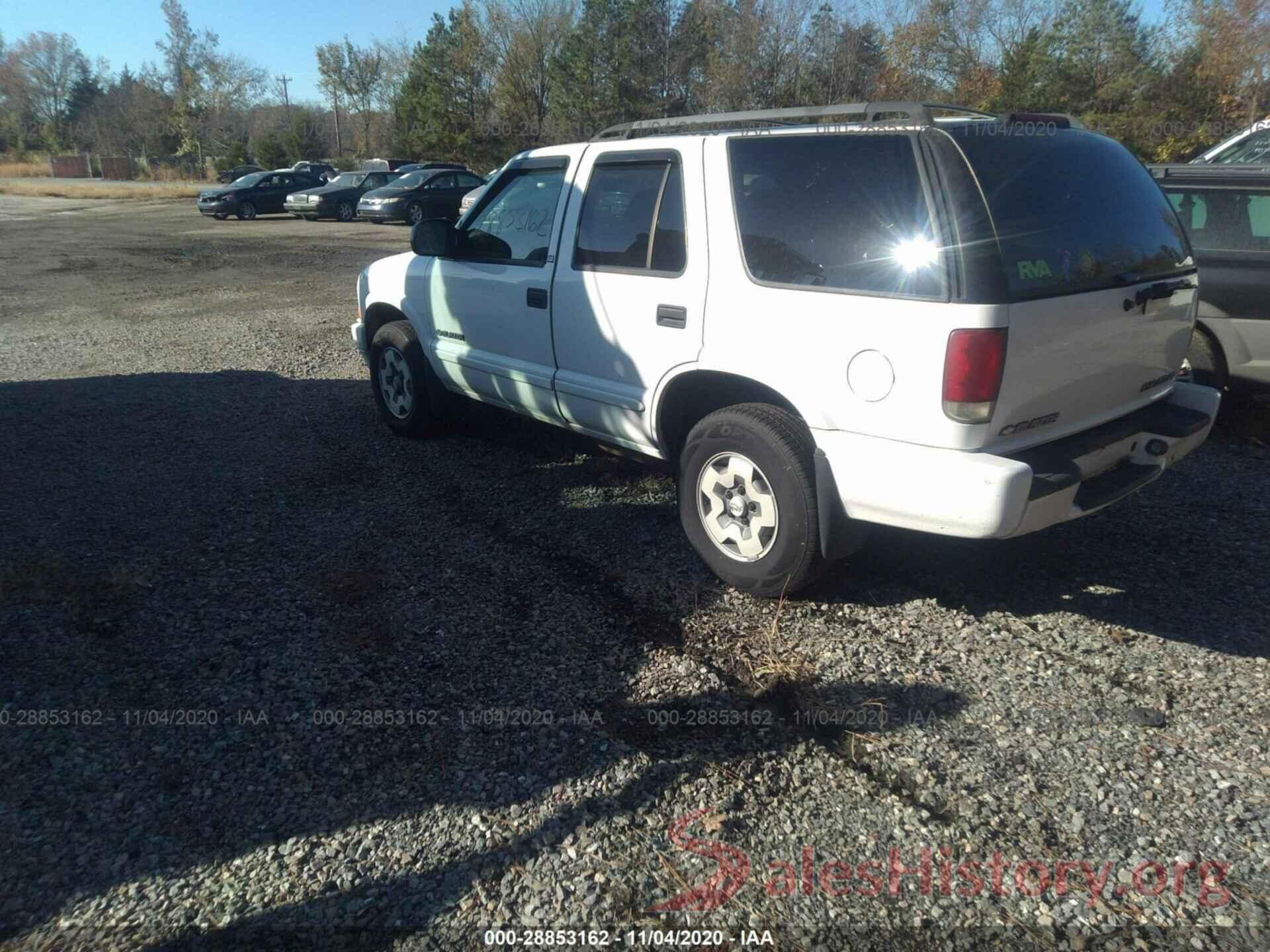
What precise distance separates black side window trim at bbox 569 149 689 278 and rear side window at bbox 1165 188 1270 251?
3579mm

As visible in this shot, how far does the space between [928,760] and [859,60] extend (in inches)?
1244

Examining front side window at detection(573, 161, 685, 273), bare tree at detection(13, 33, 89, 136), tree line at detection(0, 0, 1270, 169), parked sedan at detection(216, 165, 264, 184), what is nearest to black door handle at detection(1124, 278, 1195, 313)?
front side window at detection(573, 161, 685, 273)

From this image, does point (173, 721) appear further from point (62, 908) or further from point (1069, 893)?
point (1069, 893)

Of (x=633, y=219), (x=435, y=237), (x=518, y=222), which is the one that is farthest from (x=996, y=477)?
(x=435, y=237)

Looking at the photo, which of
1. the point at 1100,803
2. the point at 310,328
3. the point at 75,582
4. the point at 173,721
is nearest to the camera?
the point at 1100,803

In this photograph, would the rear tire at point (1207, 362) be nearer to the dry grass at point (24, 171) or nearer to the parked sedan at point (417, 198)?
the parked sedan at point (417, 198)

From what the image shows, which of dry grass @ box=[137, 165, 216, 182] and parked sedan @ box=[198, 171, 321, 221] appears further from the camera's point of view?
dry grass @ box=[137, 165, 216, 182]

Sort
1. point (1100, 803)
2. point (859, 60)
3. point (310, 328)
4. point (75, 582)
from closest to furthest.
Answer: point (1100, 803) < point (75, 582) < point (310, 328) < point (859, 60)

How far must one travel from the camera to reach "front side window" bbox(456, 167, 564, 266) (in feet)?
16.5

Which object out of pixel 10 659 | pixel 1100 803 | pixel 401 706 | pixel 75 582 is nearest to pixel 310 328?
pixel 75 582

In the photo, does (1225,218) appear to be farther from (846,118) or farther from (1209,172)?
(846,118)

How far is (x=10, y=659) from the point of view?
373cm

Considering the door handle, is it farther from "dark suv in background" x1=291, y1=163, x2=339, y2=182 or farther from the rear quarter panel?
"dark suv in background" x1=291, y1=163, x2=339, y2=182

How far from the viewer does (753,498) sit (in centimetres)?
405
